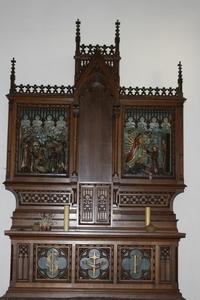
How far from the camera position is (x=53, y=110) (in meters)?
6.95

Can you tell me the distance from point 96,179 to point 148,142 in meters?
0.84

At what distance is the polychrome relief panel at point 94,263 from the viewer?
21.5ft

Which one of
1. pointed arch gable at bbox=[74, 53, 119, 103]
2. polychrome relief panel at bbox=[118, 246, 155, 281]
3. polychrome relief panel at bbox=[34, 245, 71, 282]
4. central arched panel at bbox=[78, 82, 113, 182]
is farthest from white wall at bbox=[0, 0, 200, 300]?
polychrome relief panel at bbox=[34, 245, 71, 282]

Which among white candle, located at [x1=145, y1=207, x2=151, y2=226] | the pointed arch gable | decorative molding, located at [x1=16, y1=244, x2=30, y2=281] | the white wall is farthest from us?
the white wall

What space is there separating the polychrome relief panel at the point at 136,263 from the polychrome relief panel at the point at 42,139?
4.21ft

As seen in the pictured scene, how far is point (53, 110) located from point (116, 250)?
6.49 feet

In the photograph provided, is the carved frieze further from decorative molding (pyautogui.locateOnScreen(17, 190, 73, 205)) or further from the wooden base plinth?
the wooden base plinth

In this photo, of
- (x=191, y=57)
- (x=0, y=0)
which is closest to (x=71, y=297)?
(x=191, y=57)

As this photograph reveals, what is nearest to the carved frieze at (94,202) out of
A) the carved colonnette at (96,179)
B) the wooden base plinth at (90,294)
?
the carved colonnette at (96,179)

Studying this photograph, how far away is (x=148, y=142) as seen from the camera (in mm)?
6938

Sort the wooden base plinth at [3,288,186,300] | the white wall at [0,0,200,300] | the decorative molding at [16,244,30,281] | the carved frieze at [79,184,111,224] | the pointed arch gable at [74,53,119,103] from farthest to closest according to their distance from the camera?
the white wall at [0,0,200,300], the pointed arch gable at [74,53,119,103], the carved frieze at [79,184,111,224], the decorative molding at [16,244,30,281], the wooden base plinth at [3,288,186,300]

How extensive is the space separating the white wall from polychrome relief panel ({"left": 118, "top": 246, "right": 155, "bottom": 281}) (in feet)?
2.55

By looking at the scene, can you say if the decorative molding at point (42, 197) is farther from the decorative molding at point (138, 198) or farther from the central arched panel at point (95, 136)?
the decorative molding at point (138, 198)

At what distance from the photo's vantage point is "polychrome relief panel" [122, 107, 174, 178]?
6.87 meters
